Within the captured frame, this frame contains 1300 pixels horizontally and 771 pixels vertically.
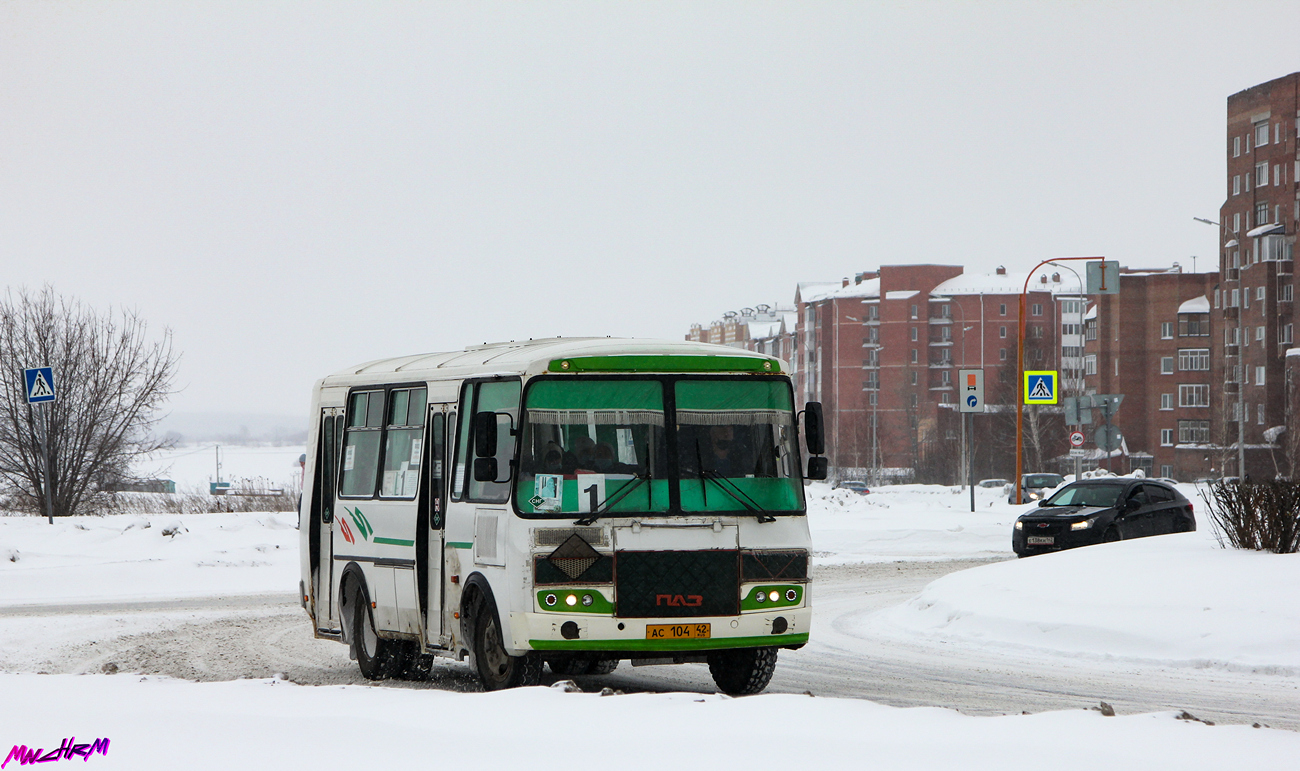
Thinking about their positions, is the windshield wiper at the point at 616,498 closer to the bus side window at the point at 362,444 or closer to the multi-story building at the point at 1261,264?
the bus side window at the point at 362,444

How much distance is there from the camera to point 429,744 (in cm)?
707

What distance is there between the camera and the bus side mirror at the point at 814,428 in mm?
10789

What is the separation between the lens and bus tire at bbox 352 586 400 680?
12.8 meters

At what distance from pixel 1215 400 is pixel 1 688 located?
103 m

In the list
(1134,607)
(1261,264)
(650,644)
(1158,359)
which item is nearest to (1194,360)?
(1158,359)

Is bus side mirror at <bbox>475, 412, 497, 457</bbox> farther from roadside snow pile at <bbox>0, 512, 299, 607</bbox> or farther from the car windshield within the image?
the car windshield

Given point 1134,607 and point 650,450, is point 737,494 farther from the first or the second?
point 1134,607

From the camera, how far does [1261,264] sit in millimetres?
97750

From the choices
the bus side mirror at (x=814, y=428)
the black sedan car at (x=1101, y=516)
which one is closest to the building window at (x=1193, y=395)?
the black sedan car at (x=1101, y=516)

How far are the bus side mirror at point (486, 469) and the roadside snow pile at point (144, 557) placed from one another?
13.3 metres

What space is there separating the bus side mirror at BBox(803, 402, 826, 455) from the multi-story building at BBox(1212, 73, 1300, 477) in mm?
86652

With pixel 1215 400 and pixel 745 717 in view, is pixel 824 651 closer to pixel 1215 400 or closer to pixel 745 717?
pixel 745 717

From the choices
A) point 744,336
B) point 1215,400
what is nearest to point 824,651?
point 1215,400

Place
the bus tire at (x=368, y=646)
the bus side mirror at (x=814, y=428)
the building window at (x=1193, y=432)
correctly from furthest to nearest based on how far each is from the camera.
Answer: the building window at (x=1193, y=432)
the bus tire at (x=368, y=646)
the bus side mirror at (x=814, y=428)
